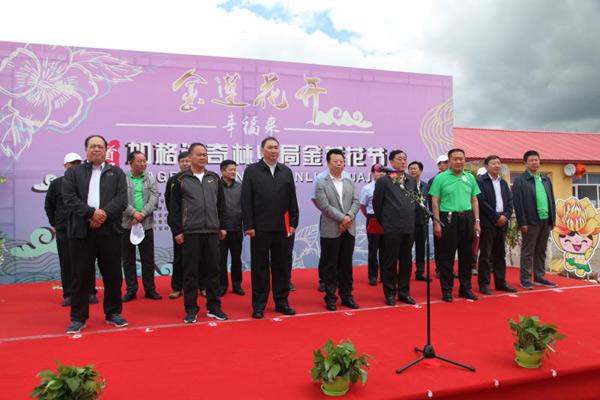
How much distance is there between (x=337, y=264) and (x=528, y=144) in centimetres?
1242

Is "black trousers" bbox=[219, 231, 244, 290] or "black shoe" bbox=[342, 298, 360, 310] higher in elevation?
"black trousers" bbox=[219, 231, 244, 290]

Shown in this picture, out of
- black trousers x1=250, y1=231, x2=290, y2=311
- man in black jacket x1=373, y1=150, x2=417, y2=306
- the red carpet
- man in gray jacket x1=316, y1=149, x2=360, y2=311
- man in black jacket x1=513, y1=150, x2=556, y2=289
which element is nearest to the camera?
the red carpet

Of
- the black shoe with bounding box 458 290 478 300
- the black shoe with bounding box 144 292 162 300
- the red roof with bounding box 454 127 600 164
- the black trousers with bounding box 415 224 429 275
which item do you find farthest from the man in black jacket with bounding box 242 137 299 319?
the red roof with bounding box 454 127 600 164

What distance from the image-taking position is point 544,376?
8.00 ft

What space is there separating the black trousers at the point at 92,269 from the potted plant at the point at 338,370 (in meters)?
1.96

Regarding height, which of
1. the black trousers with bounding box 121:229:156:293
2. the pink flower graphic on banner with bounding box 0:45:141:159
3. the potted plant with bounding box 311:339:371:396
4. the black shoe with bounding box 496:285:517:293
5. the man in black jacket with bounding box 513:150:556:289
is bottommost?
the black shoe with bounding box 496:285:517:293

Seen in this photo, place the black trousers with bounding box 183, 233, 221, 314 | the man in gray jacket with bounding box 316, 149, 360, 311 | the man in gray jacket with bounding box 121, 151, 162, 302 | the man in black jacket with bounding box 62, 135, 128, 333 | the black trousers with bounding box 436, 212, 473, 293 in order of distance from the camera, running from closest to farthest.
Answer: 1. the man in black jacket with bounding box 62, 135, 128, 333
2. the black trousers with bounding box 183, 233, 221, 314
3. the man in gray jacket with bounding box 316, 149, 360, 311
4. the black trousers with bounding box 436, 212, 473, 293
5. the man in gray jacket with bounding box 121, 151, 162, 302

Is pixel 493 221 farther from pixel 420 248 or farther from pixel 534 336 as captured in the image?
pixel 534 336

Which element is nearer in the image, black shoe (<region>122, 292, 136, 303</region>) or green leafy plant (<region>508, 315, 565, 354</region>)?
green leafy plant (<region>508, 315, 565, 354</region>)

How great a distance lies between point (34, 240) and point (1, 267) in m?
0.47

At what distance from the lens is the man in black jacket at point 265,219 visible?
12.3 feet

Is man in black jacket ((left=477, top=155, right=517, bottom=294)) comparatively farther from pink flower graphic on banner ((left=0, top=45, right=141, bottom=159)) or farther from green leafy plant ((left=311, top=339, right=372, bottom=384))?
pink flower graphic on banner ((left=0, top=45, right=141, bottom=159))

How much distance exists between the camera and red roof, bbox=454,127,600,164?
1280cm

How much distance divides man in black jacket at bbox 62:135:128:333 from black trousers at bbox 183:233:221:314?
0.51 metres
